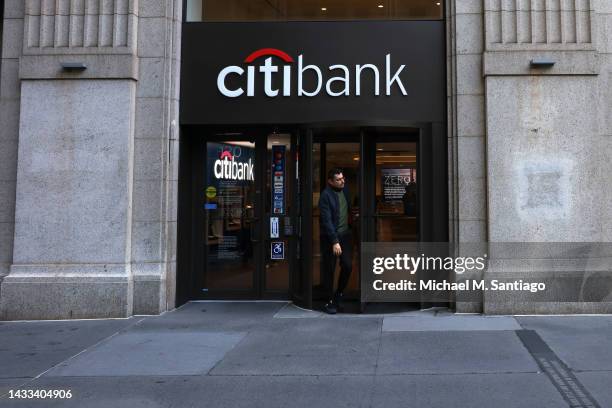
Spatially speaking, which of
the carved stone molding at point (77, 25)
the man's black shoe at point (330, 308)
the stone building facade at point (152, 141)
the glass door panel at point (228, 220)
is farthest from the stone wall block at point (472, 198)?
the carved stone molding at point (77, 25)

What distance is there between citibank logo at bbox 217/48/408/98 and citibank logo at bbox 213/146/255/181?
112 centimetres

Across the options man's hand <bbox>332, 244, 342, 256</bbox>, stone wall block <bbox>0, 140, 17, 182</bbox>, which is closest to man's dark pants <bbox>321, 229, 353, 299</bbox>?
man's hand <bbox>332, 244, 342, 256</bbox>

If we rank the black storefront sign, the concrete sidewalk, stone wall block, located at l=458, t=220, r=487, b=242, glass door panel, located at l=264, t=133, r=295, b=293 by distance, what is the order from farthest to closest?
glass door panel, located at l=264, t=133, r=295, b=293 → the black storefront sign → stone wall block, located at l=458, t=220, r=487, b=242 → the concrete sidewalk

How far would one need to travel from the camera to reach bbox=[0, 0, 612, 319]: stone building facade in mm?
7184

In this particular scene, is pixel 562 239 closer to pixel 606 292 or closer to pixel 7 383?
pixel 606 292

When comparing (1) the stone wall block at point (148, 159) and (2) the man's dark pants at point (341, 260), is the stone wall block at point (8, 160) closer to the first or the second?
(1) the stone wall block at point (148, 159)

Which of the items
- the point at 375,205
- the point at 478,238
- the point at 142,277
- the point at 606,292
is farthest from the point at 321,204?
the point at 606,292

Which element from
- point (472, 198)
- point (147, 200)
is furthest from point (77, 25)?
point (472, 198)

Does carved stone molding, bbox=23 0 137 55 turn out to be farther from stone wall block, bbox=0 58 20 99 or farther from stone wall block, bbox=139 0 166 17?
stone wall block, bbox=0 58 20 99

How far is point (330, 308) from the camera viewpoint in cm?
741

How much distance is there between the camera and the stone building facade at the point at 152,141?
718 cm

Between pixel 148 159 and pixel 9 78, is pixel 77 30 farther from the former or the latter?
pixel 148 159

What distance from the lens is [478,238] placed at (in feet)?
24.0

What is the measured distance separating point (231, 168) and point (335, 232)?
231 centimetres
